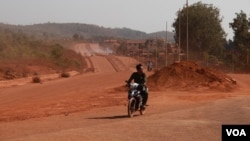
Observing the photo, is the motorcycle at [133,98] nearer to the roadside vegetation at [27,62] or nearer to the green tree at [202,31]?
the roadside vegetation at [27,62]

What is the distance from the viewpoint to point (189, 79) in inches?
1272

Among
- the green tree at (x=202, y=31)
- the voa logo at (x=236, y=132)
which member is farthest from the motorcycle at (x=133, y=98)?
the green tree at (x=202, y=31)

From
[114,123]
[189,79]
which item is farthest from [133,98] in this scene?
[189,79]

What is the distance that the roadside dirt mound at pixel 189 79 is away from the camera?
3075 centimetres

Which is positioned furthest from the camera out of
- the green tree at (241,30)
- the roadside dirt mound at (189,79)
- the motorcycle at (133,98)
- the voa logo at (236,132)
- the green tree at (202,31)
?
the green tree at (202,31)

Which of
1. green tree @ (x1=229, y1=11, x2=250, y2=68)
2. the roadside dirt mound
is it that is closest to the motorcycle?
the roadside dirt mound

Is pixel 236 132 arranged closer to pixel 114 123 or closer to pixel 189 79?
pixel 114 123

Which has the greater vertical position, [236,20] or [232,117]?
[236,20]

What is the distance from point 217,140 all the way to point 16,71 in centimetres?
4921

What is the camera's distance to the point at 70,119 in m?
17.0

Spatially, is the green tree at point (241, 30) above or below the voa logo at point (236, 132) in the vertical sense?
above

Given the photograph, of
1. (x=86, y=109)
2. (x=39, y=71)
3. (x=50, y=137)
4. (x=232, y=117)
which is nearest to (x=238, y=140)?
(x=50, y=137)

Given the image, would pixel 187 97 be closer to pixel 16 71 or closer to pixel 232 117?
pixel 232 117

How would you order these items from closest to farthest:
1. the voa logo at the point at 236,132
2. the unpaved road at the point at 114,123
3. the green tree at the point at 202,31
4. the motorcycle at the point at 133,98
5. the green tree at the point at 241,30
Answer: the voa logo at the point at 236,132, the unpaved road at the point at 114,123, the motorcycle at the point at 133,98, the green tree at the point at 241,30, the green tree at the point at 202,31
